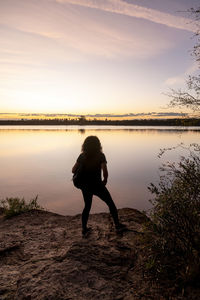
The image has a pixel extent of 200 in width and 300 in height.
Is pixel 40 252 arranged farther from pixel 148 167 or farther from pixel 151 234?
pixel 148 167

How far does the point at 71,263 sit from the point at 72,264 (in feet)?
0.15

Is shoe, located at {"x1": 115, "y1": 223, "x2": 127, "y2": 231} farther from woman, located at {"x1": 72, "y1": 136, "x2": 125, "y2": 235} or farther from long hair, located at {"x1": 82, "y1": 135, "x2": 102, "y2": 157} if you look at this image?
long hair, located at {"x1": 82, "y1": 135, "x2": 102, "y2": 157}

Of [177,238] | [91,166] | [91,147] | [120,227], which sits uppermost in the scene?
[91,147]

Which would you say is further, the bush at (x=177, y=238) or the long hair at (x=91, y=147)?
the long hair at (x=91, y=147)

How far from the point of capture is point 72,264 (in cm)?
432

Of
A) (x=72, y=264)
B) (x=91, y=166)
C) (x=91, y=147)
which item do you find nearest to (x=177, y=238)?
(x=72, y=264)

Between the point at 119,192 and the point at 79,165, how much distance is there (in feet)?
33.4

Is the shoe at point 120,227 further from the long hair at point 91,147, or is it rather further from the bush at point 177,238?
the long hair at point 91,147

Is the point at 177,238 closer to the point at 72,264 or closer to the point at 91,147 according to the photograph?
the point at 72,264

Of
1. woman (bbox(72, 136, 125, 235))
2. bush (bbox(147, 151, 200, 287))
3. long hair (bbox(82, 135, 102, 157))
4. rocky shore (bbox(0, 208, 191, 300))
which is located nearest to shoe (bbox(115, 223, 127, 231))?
rocky shore (bbox(0, 208, 191, 300))

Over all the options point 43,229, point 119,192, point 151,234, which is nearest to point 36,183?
point 119,192

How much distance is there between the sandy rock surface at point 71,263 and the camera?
12.1 ft

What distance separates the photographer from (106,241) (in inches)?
211

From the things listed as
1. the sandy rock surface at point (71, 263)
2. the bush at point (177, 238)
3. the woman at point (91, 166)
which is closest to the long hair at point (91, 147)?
the woman at point (91, 166)
